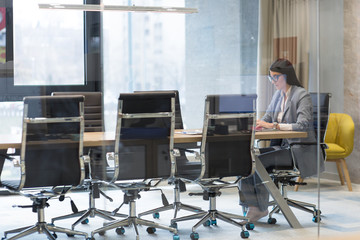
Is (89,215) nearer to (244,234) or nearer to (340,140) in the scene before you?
(244,234)

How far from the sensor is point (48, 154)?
13.3 ft

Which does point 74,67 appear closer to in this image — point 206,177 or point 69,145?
point 69,145

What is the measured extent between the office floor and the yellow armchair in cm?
16

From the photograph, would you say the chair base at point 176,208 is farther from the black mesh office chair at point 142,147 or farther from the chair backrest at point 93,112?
the chair backrest at point 93,112

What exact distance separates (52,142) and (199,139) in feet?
3.46

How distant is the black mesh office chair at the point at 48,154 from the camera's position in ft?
13.0

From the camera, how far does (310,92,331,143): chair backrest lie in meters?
4.95

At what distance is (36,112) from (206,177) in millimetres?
1343

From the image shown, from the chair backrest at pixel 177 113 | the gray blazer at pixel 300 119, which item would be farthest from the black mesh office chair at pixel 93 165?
the gray blazer at pixel 300 119

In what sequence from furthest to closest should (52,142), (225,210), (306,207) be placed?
1. (306,207)
2. (225,210)
3. (52,142)

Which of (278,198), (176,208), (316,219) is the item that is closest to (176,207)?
(176,208)

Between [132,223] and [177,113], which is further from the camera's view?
[132,223]

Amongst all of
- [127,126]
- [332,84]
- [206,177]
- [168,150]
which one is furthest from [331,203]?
[127,126]

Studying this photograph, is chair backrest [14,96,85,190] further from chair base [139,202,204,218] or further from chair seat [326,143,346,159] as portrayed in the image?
chair seat [326,143,346,159]
